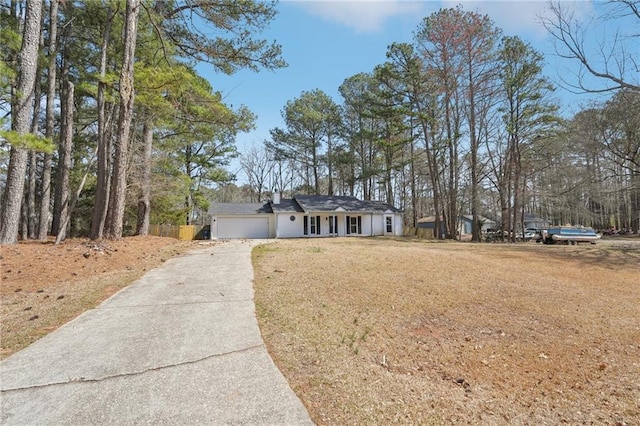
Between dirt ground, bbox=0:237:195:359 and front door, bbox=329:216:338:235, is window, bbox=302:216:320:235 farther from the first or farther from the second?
dirt ground, bbox=0:237:195:359

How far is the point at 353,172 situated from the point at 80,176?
73.7 feet

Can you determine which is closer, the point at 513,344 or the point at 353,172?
the point at 513,344

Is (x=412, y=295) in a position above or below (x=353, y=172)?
below

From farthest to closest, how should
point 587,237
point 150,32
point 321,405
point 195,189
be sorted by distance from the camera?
point 195,189
point 587,237
point 150,32
point 321,405

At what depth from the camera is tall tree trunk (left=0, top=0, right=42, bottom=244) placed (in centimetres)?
812

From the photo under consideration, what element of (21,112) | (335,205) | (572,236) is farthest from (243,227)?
(572,236)

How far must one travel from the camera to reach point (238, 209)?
24.5 m

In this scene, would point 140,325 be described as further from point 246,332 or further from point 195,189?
point 195,189

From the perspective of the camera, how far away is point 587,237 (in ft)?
65.6

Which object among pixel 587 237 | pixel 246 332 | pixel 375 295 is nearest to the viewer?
pixel 246 332

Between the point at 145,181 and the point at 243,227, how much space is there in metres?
9.58

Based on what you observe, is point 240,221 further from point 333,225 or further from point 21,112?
point 21,112

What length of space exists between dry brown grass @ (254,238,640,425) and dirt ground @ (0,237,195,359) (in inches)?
104

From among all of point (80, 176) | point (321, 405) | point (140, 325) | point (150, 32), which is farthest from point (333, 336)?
point (80, 176)
